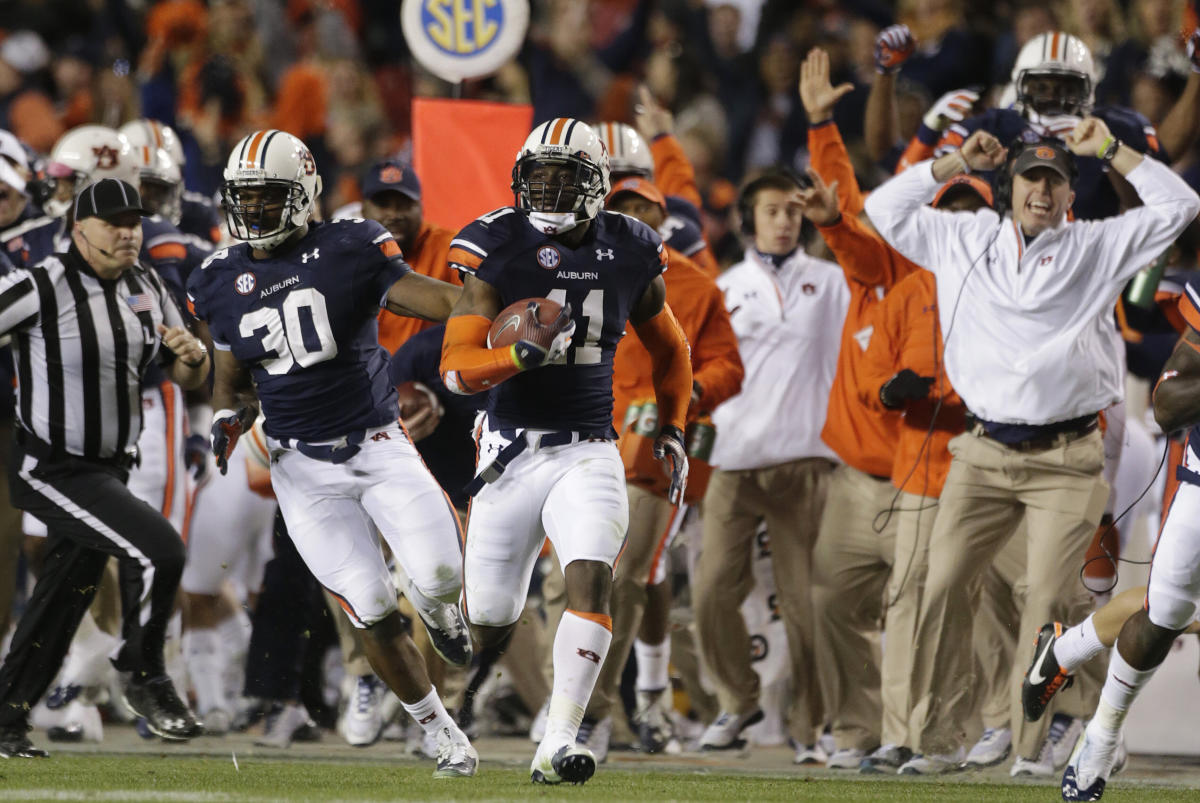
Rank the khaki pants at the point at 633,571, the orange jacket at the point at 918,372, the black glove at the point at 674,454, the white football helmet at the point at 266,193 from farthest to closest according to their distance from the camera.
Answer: the khaki pants at the point at 633,571 < the orange jacket at the point at 918,372 < the white football helmet at the point at 266,193 < the black glove at the point at 674,454

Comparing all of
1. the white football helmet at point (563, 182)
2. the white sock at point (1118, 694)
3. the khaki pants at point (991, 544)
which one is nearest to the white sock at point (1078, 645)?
the white sock at point (1118, 694)

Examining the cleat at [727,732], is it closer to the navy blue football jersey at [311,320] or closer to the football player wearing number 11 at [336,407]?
the football player wearing number 11 at [336,407]

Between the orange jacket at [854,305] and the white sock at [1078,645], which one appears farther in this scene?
the orange jacket at [854,305]

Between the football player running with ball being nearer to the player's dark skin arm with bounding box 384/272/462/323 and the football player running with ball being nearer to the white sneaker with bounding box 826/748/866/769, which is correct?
the player's dark skin arm with bounding box 384/272/462/323

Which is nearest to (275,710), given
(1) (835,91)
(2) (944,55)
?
(1) (835,91)

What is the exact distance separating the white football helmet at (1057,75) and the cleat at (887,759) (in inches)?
105

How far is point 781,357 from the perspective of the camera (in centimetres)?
769

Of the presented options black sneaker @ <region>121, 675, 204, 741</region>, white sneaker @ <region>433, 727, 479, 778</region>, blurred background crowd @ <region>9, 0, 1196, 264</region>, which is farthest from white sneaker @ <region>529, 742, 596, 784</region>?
blurred background crowd @ <region>9, 0, 1196, 264</region>

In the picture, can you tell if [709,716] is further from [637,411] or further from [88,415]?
[88,415]

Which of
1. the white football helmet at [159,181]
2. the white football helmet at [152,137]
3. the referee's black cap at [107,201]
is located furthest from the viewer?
the white football helmet at [152,137]

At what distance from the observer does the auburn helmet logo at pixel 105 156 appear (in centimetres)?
808

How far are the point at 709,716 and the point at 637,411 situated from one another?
2090 millimetres

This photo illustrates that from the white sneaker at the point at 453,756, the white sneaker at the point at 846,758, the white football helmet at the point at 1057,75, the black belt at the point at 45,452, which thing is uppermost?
the white football helmet at the point at 1057,75

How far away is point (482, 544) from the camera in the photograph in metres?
5.61
